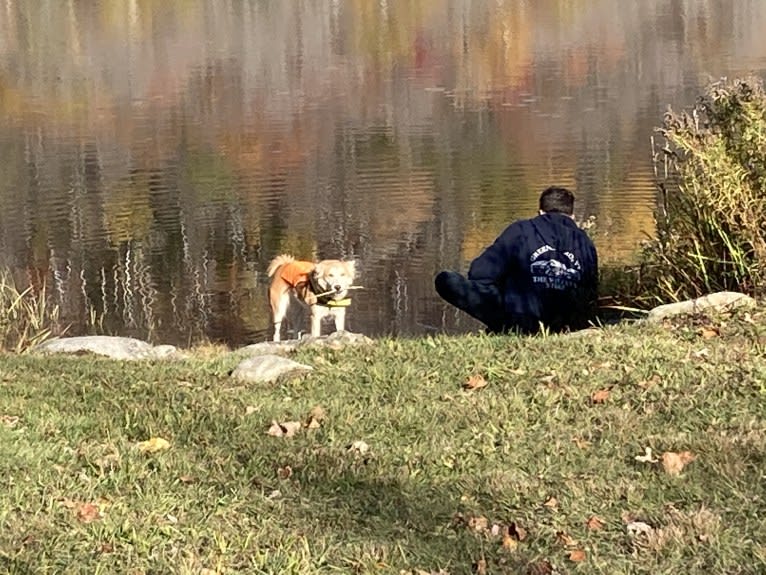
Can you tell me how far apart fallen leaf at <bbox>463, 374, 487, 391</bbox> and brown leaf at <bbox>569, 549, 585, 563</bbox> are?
7.32 ft

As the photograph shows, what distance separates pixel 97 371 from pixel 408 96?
29744mm

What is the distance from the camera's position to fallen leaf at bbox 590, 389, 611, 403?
6199 mm

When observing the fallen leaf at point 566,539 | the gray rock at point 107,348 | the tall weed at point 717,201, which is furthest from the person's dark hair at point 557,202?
the fallen leaf at point 566,539

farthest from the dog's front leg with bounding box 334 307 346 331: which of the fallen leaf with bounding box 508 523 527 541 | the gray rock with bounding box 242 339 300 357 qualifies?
the fallen leaf with bounding box 508 523 527 541

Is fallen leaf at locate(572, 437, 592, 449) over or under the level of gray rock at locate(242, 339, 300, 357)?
over

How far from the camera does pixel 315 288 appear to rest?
40.9 ft

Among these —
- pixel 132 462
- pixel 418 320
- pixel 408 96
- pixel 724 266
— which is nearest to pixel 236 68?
pixel 408 96

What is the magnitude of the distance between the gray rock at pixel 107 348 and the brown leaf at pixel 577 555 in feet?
17.8

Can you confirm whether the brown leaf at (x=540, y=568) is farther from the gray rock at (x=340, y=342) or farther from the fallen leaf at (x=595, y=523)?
the gray rock at (x=340, y=342)

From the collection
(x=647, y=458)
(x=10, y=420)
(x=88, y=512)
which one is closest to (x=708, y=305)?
(x=647, y=458)

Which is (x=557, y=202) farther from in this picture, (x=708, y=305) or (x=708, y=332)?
(x=708, y=332)

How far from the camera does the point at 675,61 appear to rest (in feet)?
138

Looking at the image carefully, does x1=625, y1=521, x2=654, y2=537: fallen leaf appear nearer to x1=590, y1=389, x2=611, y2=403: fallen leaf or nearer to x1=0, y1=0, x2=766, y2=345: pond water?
x1=590, y1=389, x2=611, y2=403: fallen leaf

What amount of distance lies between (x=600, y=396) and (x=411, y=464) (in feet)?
4.30
